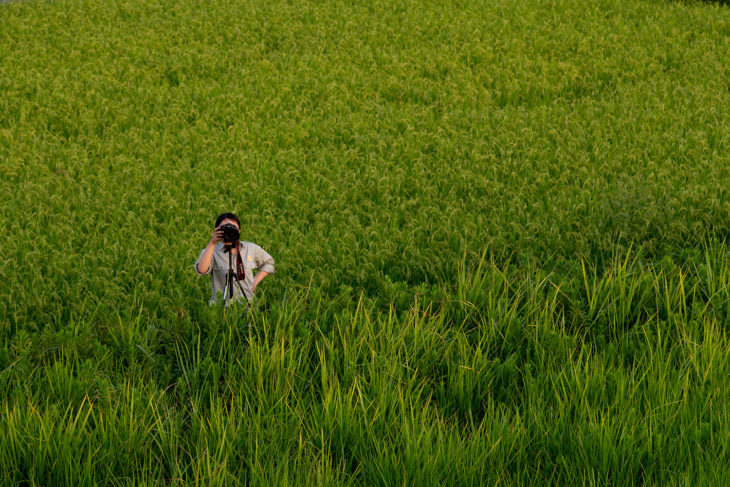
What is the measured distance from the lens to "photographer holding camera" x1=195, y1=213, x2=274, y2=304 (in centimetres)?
435

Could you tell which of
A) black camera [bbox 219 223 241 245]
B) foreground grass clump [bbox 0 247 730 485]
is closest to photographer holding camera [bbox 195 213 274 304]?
black camera [bbox 219 223 241 245]

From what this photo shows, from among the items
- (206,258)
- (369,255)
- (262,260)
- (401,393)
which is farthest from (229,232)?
(369,255)

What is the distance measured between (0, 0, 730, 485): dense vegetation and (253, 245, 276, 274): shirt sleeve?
34cm

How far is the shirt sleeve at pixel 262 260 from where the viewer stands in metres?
4.73

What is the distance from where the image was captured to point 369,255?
6.16m

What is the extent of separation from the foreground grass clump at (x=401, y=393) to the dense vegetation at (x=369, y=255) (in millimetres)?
23

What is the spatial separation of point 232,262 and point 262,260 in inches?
10.1

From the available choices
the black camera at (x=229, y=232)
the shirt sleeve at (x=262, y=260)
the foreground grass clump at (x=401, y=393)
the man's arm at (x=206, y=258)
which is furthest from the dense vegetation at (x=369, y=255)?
the black camera at (x=229, y=232)

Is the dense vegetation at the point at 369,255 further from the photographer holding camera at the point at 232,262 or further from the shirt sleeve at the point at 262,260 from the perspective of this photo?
the shirt sleeve at the point at 262,260

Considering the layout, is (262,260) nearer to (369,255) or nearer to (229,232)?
(229,232)

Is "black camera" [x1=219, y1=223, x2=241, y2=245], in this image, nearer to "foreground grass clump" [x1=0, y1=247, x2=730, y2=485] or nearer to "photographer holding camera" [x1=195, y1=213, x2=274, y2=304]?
"photographer holding camera" [x1=195, y1=213, x2=274, y2=304]

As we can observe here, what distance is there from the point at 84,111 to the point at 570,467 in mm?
8820

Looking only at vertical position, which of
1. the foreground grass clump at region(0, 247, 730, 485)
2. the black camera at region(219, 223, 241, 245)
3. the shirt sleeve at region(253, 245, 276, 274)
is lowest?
the foreground grass clump at region(0, 247, 730, 485)

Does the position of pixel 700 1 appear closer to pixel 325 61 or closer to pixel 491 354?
pixel 325 61
